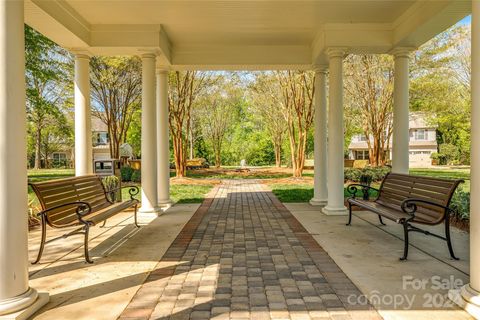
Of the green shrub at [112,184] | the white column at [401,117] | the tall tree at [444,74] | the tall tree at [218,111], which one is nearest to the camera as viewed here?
the white column at [401,117]

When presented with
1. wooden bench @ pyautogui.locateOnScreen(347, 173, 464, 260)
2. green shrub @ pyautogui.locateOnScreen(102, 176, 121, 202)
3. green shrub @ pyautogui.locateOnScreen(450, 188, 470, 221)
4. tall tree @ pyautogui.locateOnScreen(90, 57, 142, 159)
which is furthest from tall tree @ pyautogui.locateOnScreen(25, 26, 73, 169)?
green shrub @ pyautogui.locateOnScreen(450, 188, 470, 221)

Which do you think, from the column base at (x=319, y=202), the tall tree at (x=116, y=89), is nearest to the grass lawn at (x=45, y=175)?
the tall tree at (x=116, y=89)

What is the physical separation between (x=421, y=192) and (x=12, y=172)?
5.24 m

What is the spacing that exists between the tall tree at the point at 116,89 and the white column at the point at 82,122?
11.6 metres

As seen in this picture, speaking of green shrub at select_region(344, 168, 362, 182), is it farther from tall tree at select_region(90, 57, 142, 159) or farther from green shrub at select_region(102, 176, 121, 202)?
tall tree at select_region(90, 57, 142, 159)

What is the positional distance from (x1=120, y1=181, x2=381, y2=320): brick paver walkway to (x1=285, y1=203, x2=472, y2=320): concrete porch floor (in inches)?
8.7

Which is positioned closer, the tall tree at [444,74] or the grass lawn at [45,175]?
the tall tree at [444,74]

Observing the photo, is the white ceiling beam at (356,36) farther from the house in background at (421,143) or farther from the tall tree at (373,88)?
the house in background at (421,143)

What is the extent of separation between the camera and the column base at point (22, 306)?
2.87m

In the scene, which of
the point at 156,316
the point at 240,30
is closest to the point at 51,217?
the point at 156,316

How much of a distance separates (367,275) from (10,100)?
4.05 metres

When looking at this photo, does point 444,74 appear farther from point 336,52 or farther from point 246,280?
point 246,280

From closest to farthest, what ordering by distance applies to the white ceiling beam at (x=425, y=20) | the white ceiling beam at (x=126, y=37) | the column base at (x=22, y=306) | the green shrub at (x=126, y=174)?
1. the column base at (x=22, y=306)
2. the white ceiling beam at (x=425, y=20)
3. the white ceiling beam at (x=126, y=37)
4. the green shrub at (x=126, y=174)

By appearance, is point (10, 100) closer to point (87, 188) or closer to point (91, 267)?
point (91, 267)
